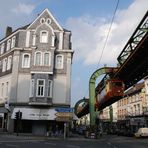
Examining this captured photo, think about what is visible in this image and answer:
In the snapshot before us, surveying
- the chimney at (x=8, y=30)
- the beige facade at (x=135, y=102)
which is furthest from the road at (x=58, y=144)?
the beige facade at (x=135, y=102)

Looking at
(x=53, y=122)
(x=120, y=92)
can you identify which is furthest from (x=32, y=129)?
(x=120, y=92)

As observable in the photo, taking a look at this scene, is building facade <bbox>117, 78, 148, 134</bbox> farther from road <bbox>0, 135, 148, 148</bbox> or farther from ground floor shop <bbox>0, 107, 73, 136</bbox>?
road <bbox>0, 135, 148, 148</bbox>

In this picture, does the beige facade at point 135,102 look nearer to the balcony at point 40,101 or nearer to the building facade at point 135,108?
the building facade at point 135,108

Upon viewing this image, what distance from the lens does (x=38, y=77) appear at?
52.0 metres

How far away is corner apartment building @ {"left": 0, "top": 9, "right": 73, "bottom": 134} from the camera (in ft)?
169

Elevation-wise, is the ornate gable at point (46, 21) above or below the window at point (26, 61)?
above

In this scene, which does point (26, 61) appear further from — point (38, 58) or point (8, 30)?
point (8, 30)

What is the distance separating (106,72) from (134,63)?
37.9ft

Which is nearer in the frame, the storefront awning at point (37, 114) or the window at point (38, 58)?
the storefront awning at point (37, 114)

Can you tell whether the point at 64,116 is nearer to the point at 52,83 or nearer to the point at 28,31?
the point at 52,83

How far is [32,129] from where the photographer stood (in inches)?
2053

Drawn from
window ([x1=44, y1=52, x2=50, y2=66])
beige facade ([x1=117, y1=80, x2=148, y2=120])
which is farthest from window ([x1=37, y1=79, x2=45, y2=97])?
beige facade ([x1=117, y1=80, x2=148, y2=120])

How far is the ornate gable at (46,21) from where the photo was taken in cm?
5575

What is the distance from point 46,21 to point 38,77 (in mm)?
9854
